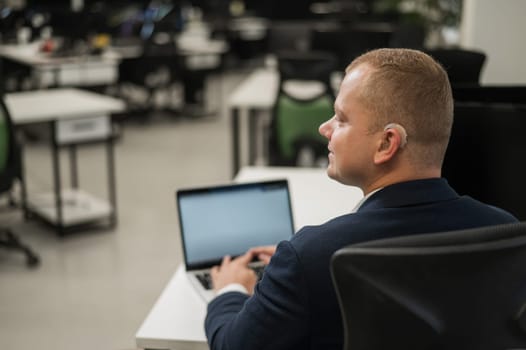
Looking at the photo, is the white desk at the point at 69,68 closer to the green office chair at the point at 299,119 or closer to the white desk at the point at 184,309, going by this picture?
the green office chair at the point at 299,119

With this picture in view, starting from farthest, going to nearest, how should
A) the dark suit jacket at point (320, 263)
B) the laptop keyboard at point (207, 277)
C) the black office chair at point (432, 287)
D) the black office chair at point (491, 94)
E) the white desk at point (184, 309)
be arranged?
the black office chair at point (491, 94), the laptop keyboard at point (207, 277), the white desk at point (184, 309), the dark suit jacket at point (320, 263), the black office chair at point (432, 287)

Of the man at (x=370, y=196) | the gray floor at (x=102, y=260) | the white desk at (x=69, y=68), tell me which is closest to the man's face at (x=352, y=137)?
the man at (x=370, y=196)

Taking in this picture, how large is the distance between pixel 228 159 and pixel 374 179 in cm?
506

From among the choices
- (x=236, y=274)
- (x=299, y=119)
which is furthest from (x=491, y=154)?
(x=299, y=119)

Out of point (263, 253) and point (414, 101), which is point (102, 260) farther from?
point (414, 101)

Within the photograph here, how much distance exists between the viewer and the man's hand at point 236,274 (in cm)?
171

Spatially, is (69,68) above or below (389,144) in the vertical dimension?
below

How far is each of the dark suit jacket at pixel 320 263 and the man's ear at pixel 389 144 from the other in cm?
5

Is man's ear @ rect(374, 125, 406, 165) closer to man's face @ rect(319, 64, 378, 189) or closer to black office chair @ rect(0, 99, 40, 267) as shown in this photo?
man's face @ rect(319, 64, 378, 189)

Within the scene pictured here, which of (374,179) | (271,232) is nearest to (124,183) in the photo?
(271,232)

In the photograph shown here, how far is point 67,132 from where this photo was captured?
13.9ft

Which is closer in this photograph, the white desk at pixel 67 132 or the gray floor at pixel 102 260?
the gray floor at pixel 102 260

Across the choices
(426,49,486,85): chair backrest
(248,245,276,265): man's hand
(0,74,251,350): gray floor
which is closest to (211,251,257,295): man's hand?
(248,245,276,265): man's hand

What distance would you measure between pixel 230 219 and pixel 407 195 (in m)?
0.75
